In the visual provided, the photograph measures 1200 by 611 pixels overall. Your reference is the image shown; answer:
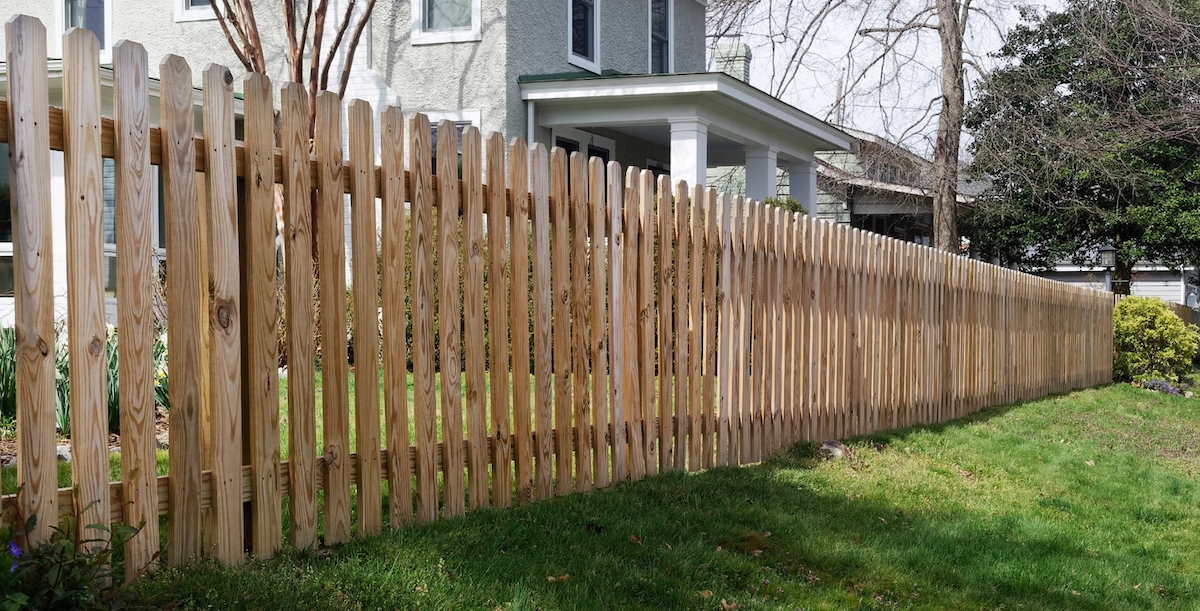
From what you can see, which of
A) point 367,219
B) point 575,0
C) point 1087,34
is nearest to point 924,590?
point 367,219

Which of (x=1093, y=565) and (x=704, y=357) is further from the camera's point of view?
(x=704, y=357)

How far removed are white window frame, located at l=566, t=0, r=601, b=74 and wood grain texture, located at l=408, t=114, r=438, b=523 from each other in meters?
12.0

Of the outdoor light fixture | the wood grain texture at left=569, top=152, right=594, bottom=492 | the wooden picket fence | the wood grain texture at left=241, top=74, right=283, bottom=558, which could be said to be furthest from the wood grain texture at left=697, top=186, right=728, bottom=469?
the outdoor light fixture

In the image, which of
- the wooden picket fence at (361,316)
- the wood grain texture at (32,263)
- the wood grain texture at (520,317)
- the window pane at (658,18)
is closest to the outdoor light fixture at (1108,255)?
the window pane at (658,18)

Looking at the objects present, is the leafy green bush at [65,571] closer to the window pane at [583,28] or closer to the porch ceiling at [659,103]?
the porch ceiling at [659,103]

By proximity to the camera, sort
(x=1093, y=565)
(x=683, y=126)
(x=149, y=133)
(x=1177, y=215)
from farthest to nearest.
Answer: (x=1177, y=215)
(x=683, y=126)
(x=1093, y=565)
(x=149, y=133)

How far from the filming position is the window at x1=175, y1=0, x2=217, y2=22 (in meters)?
15.4

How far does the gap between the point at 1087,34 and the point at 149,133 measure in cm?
1915

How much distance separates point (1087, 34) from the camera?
19.2 metres

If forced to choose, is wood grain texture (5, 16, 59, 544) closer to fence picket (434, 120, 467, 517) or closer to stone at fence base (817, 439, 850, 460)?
fence picket (434, 120, 467, 517)

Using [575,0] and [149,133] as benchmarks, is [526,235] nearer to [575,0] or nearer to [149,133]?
[149,133]

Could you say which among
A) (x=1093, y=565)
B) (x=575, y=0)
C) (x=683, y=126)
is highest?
(x=575, y=0)

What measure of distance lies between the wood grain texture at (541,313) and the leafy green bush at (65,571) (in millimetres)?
2086

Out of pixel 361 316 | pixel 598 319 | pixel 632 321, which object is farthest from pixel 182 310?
pixel 632 321
